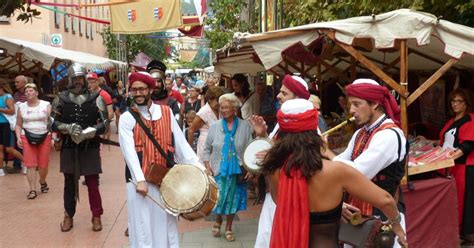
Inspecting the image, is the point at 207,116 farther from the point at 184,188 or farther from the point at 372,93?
the point at 372,93

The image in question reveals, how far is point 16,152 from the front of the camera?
12266 mm

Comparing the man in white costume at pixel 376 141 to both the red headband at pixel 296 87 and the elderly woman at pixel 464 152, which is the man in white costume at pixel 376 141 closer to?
Answer: the red headband at pixel 296 87

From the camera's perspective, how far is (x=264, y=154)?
433cm

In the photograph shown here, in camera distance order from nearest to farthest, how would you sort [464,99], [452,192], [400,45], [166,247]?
[166,247]
[400,45]
[452,192]
[464,99]

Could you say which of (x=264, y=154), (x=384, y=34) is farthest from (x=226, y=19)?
(x=264, y=154)

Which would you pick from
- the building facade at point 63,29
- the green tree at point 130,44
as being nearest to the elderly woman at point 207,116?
the building facade at point 63,29

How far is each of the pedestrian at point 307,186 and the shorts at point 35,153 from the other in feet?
23.3

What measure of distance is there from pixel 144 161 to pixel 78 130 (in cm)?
219

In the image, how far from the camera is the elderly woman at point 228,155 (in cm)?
727

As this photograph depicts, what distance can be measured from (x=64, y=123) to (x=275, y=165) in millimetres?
4614

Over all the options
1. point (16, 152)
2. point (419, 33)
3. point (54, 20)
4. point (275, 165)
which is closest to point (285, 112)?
point (275, 165)

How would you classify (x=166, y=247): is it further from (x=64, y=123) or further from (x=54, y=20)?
(x=54, y=20)

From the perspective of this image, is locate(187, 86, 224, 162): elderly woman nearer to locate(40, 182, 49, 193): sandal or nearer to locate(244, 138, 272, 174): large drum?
locate(244, 138, 272, 174): large drum

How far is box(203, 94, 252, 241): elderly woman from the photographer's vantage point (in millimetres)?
7270
